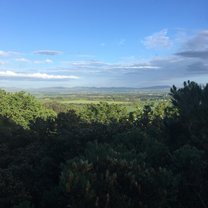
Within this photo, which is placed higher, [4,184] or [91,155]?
[91,155]

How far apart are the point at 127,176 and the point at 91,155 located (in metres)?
2.98

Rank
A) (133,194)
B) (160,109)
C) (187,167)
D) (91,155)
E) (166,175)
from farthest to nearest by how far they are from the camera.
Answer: (160,109) → (187,167) → (91,155) → (166,175) → (133,194)

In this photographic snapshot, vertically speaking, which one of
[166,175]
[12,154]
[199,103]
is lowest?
[12,154]

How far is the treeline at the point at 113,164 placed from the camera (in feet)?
44.4

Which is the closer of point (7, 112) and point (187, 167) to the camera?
point (187, 167)

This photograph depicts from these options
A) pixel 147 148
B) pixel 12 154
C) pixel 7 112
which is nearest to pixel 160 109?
pixel 7 112

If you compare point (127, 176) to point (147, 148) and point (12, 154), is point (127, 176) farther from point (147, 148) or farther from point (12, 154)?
point (12, 154)

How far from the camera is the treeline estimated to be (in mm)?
13531

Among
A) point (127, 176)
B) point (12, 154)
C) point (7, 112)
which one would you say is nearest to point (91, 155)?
point (127, 176)

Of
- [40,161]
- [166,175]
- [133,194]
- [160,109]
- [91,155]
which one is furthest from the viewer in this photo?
[160,109]

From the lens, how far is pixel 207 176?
20.6 meters

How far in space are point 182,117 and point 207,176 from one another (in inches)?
323

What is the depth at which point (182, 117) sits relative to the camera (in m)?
28.3

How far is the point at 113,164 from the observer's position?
14.7m
